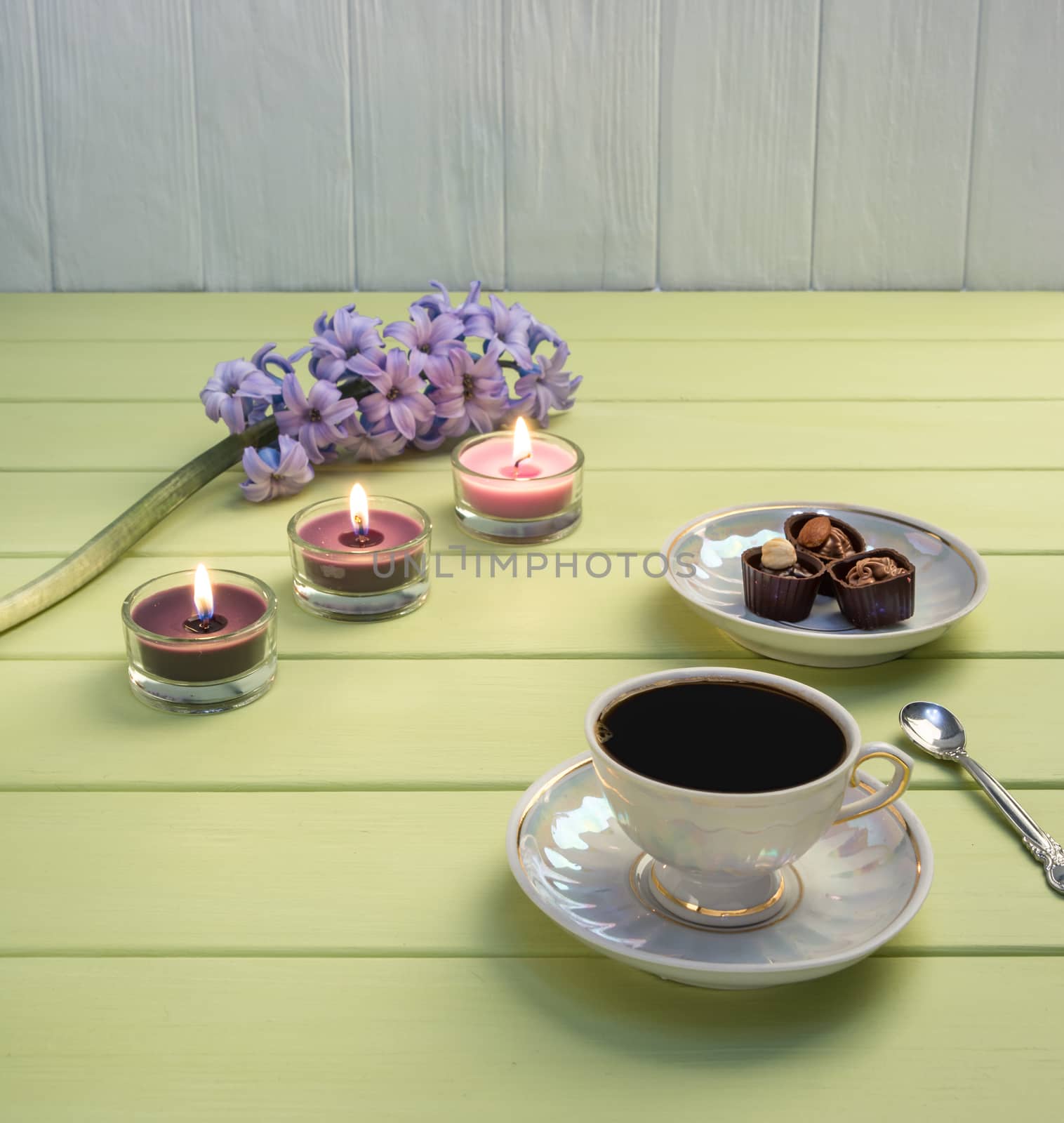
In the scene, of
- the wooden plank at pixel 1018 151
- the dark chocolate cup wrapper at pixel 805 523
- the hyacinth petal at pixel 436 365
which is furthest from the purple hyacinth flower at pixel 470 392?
the wooden plank at pixel 1018 151

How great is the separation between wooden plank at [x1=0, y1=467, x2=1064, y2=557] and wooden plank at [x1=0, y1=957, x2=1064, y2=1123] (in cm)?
48

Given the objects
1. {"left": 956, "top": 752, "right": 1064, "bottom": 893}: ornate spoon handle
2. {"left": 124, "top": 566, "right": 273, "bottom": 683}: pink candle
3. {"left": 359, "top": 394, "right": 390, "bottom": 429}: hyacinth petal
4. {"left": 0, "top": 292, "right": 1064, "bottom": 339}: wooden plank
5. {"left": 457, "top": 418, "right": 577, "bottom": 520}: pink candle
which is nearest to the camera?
{"left": 956, "top": 752, "right": 1064, "bottom": 893}: ornate spoon handle

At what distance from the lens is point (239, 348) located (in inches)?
59.4

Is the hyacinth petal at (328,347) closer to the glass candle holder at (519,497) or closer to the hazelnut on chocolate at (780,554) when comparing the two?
the glass candle holder at (519,497)

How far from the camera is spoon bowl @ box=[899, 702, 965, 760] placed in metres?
0.73

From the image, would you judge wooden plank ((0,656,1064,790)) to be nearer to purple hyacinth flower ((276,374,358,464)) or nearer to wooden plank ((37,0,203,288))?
purple hyacinth flower ((276,374,358,464))

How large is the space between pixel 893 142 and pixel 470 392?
3.05ft

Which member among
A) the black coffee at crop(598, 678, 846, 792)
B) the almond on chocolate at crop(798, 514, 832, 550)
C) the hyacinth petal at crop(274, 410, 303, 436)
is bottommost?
the almond on chocolate at crop(798, 514, 832, 550)

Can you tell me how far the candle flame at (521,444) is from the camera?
1.06 m

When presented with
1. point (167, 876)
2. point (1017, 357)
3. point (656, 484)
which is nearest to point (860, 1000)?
point (167, 876)

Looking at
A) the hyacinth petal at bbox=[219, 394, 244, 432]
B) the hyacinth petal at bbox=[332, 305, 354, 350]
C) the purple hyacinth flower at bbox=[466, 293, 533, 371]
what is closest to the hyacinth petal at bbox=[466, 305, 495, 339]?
the purple hyacinth flower at bbox=[466, 293, 533, 371]

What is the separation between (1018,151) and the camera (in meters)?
1.79

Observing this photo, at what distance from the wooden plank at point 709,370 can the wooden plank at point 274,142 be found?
0.32 meters

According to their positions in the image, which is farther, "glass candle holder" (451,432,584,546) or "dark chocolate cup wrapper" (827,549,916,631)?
"glass candle holder" (451,432,584,546)
